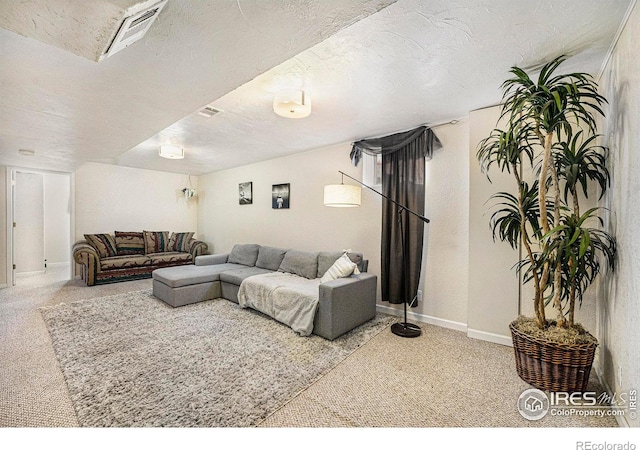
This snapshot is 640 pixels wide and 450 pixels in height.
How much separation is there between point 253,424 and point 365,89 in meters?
2.55

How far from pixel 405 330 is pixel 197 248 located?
190 inches

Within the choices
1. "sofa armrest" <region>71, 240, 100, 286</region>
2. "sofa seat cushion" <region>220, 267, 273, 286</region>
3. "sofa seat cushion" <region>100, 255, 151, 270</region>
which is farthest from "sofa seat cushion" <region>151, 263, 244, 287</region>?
"sofa armrest" <region>71, 240, 100, 286</region>

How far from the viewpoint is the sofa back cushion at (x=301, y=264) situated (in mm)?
3555

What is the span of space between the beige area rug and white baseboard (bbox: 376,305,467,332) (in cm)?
22

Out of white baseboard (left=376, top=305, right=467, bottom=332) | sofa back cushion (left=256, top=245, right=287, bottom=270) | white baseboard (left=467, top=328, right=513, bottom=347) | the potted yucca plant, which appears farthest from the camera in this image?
sofa back cushion (left=256, top=245, right=287, bottom=270)

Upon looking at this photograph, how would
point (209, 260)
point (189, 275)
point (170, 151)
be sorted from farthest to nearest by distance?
point (209, 260)
point (170, 151)
point (189, 275)

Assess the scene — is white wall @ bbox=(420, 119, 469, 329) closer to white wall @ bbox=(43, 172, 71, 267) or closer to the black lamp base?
the black lamp base

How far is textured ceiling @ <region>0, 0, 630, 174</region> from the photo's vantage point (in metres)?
1.32

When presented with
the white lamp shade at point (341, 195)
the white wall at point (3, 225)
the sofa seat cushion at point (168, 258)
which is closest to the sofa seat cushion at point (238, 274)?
the white lamp shade at point (341, 195)

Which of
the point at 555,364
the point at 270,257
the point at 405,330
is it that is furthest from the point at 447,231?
the point at 270,257

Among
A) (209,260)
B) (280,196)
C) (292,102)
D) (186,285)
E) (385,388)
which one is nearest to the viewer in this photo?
(385,388)

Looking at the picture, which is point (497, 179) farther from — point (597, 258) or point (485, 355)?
point (485, 355)

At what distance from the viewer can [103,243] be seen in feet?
16.0

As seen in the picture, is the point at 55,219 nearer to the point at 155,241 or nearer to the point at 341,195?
the point at 155,241
